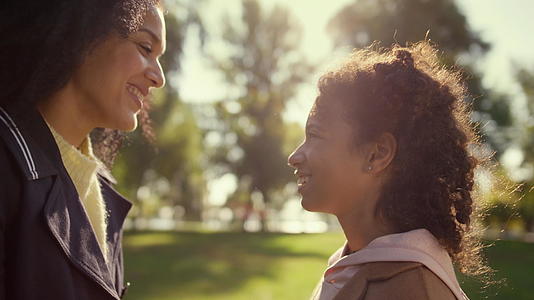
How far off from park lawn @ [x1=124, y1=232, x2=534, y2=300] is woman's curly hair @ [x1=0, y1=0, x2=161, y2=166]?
3.09m

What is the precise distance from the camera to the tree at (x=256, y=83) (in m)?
30.0

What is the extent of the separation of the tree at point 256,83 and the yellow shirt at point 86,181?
26.8 meters

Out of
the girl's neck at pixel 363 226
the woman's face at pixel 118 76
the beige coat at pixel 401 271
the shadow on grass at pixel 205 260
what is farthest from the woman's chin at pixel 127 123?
the shadow on grass at pixel 205 260

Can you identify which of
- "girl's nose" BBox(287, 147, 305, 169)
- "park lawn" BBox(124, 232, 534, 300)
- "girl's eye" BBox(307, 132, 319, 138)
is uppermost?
"park lawn" BBox(124, 232, 534, 300)

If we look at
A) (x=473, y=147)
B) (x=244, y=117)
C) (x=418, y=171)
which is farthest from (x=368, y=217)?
(x=244, y=117)

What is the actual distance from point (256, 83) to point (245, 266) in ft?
63.1

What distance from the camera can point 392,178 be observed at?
93.0 inches

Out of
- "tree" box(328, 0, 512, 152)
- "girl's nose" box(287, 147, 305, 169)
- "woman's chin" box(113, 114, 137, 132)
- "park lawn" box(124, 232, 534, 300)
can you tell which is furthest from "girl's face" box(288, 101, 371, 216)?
"tree" box(328, 0, 512, 152)

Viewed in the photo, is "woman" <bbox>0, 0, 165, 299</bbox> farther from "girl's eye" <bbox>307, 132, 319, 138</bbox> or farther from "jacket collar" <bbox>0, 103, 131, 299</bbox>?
"girl's eye" <bbox>307, 132, 319, 138</bbox>

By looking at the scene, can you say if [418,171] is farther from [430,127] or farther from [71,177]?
[71,177]

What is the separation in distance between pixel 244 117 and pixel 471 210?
28.1 m

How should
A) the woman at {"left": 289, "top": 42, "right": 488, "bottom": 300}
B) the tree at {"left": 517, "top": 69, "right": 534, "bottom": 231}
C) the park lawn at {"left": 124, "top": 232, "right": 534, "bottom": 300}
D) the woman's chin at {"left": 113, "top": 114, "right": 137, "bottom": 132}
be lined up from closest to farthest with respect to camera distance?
the woman at {"left": 289, "top": 42, "right": 488, "bottom": 300} < the woman's chin at {"left": 113, "top": 114, "right": 137, "bottom": 132} < the park lawn at {"left": 124, "top": 232, "right": 534, "bottom": 300} < the tree at {"left": 517, "top": 69, "right": 534, "bottom": 231}

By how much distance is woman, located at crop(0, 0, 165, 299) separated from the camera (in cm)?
215

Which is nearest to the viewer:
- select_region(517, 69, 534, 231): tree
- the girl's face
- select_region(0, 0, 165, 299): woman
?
select_region(0, 0, 165, 299): woman
